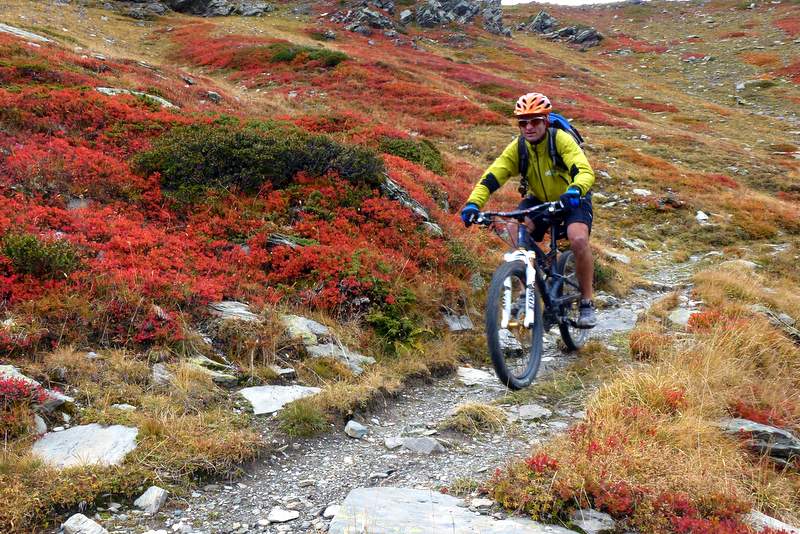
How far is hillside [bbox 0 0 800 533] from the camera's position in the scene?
390 cm

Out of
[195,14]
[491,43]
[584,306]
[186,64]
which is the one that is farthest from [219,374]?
[491,43]

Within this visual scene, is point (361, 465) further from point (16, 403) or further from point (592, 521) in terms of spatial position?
point (16, 403)

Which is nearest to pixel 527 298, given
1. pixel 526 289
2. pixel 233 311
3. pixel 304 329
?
pixel 526 289

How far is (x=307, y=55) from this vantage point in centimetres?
3600

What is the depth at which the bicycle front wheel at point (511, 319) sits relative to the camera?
5.47m

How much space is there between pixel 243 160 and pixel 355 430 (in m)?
6.77

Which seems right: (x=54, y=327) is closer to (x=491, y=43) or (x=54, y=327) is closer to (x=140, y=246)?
(x=140, y=246)

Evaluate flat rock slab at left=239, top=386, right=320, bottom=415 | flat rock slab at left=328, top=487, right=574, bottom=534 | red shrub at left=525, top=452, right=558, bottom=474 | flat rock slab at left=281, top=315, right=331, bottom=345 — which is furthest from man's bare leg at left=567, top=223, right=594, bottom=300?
flat rock slab at left=328, top=487, right=574, bottom=534

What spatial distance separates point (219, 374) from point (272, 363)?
2.17 ft

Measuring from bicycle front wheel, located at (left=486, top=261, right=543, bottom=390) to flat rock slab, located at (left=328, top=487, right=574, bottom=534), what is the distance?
6.59 feet

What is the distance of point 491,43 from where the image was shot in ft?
212

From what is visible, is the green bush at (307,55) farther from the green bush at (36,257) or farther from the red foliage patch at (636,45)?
the red foliage patch at (636,45)

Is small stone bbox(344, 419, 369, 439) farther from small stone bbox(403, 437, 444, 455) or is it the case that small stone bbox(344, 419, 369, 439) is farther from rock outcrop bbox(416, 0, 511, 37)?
rock outcrop bbox(416, 0, 511, 37)

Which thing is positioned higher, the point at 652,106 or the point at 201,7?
the point at 201,7
